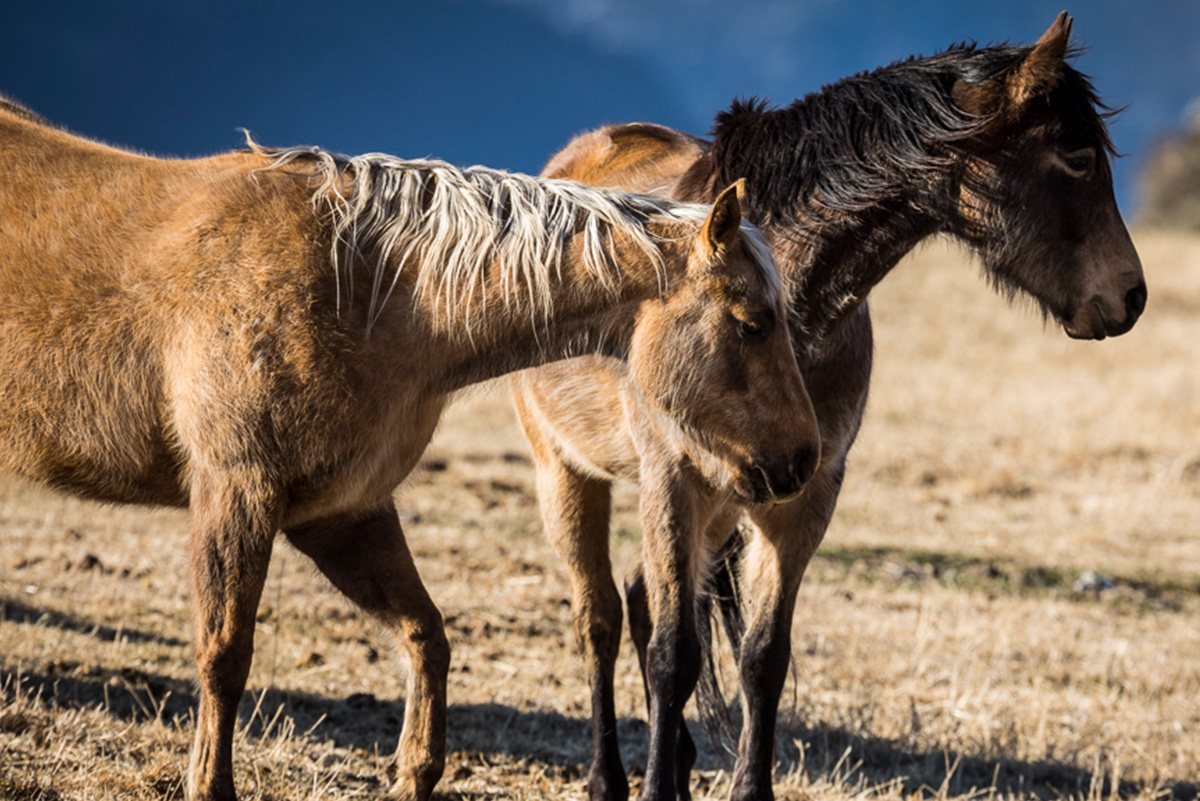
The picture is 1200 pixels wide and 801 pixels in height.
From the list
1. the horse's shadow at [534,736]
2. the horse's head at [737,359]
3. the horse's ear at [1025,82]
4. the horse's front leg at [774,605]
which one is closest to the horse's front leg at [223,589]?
the horse's shadow at [534,736]

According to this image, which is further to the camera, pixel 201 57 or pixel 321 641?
pixel 201 57

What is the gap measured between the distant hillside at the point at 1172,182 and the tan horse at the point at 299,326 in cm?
4942

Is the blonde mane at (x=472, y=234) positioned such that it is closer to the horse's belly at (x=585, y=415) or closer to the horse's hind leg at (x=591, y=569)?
the horse's belly at (x=585, y=415)

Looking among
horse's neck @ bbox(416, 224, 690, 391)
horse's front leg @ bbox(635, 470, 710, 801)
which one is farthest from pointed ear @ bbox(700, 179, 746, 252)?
horse's front leg @ bbox(635, 470, 710, 801)

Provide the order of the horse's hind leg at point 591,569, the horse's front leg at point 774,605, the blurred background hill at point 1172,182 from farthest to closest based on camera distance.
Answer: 1. the blurred background hill at point 1172,182
2. the horse's hind leg at point 591,569
3. the horse's front leg at point 774,605

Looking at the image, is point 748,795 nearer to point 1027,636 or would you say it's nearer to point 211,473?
point 211,473

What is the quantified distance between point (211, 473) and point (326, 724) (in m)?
1.78

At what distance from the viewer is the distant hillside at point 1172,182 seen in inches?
1887

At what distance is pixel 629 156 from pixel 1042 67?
7.46 ft

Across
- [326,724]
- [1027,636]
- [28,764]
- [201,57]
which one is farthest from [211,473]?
[201,57]

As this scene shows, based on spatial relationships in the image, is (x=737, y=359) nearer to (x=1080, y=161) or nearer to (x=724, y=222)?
(x=724, y=222)

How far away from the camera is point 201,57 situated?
92938 mm

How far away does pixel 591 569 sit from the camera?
4703mm

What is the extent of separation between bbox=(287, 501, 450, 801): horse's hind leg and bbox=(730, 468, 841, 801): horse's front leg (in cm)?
113
